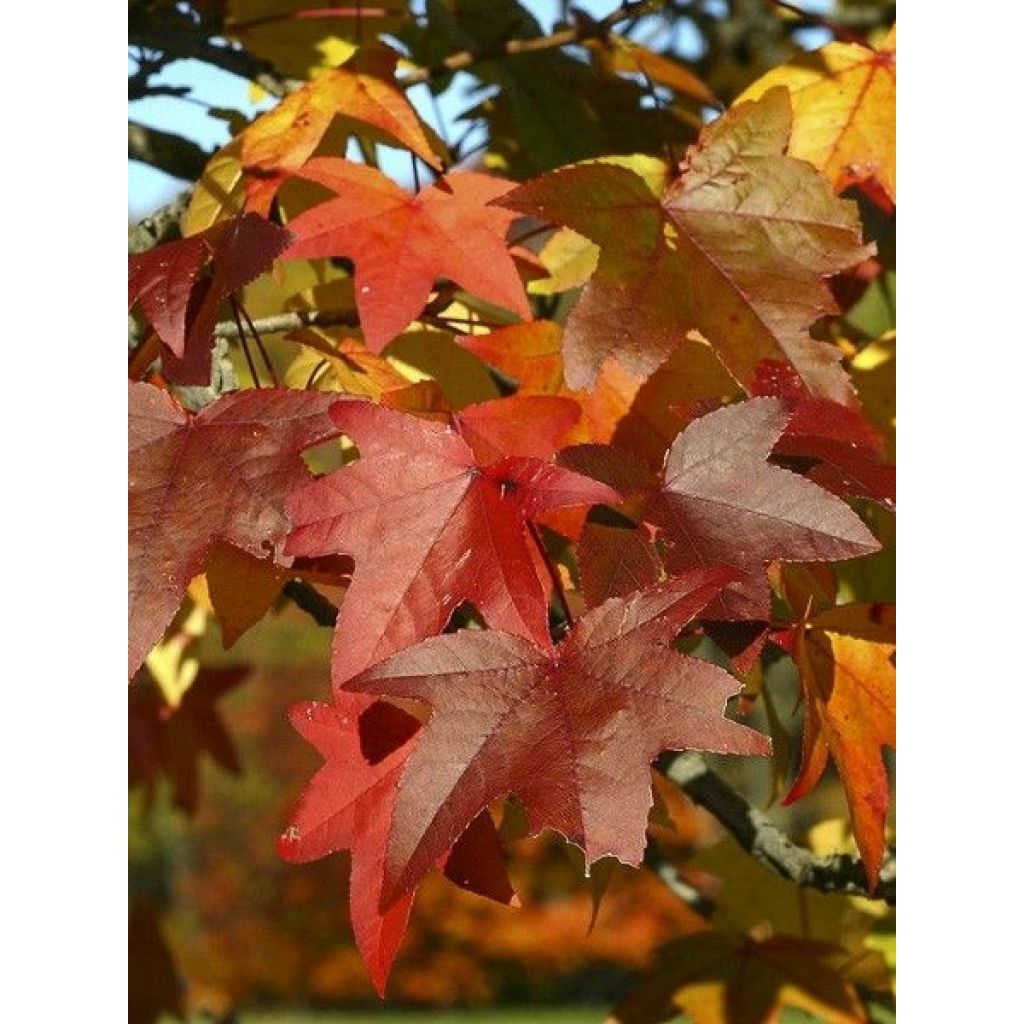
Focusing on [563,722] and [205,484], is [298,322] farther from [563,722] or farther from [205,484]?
[563,722]

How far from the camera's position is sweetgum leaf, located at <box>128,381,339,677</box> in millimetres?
646

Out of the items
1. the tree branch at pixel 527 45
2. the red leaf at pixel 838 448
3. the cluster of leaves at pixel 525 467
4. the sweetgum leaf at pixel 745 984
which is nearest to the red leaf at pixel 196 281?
the cluster of leaves at pixel 525 467

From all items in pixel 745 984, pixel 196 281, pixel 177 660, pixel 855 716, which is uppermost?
pixel 196 281

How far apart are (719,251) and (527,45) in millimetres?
389

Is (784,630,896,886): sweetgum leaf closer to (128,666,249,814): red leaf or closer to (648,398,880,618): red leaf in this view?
(648,398,880,618): red leaf

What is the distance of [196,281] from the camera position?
75 centimetres

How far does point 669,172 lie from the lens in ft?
3.00

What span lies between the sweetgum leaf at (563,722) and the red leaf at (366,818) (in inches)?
3.3

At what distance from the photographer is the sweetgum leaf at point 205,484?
0.65 m

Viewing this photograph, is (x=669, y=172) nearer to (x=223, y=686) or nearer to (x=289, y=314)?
(x=289, y=314)

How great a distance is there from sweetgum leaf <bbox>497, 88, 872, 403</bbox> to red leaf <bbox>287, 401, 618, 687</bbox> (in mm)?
94

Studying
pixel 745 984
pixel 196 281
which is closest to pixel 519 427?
pixel 196 281

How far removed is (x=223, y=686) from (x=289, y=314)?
0.80 meters
